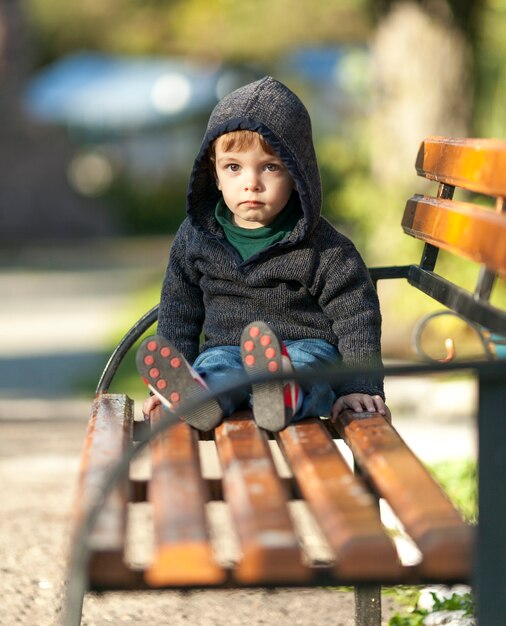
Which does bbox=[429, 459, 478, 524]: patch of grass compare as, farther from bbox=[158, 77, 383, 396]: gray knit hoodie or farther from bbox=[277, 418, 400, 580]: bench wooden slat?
bbox=[277, 418, 400, 580]: bench wooden slat

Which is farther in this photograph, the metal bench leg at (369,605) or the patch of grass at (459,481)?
the patch of grass at (459,481)

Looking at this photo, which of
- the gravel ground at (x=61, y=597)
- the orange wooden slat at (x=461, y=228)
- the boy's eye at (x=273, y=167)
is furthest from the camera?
the gravel ground at (x=61, y=597)

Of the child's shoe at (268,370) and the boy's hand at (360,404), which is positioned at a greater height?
the child's shoe at (268,370)

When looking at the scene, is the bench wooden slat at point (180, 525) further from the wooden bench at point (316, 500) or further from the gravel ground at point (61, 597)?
the gravel ground at point (61, 597)

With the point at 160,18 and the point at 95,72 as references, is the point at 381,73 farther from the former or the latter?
the point at 160,18

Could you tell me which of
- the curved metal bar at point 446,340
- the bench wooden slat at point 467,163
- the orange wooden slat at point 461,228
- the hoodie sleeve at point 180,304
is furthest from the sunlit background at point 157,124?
the bench wooden slat at point 467,163

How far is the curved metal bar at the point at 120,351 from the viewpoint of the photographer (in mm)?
3402

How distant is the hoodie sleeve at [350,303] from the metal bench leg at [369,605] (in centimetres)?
46

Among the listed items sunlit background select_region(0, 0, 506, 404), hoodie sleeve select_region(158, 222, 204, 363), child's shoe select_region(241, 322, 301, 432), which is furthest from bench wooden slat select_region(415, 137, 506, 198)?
sunlit background select_region(0, 0, 506, 404)

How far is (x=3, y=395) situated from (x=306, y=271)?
490 centimetres

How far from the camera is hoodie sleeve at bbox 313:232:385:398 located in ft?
10.4

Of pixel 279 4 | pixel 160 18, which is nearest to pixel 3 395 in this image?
pixel 279 4

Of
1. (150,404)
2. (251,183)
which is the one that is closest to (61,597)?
(150,404)

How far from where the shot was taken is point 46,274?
1572cm
